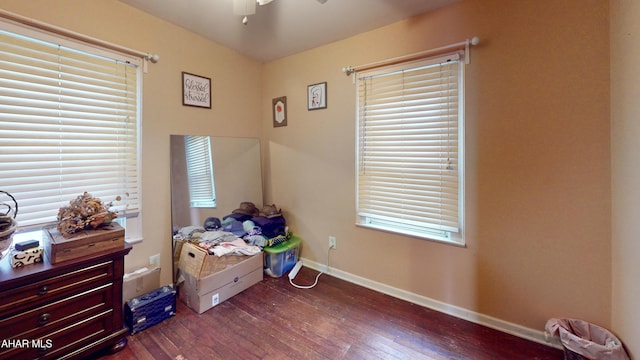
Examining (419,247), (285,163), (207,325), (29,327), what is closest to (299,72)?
(285,163)

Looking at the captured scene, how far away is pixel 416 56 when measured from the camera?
2.06 meters

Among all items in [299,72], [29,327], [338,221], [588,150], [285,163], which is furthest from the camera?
[285,163]

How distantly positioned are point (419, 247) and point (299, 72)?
219cm

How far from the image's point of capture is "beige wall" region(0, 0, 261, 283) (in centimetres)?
176

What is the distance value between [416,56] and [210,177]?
7.34 feet

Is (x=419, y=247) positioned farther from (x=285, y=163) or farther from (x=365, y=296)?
(x=285, y=163)

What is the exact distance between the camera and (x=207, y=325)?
1.91m

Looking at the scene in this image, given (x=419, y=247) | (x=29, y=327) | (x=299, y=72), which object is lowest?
(x=29, y=327)

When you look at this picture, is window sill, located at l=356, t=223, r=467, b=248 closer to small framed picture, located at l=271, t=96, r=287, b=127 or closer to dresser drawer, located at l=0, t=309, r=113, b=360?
small framed picture, located at l=271, t=96, r=287, b=127

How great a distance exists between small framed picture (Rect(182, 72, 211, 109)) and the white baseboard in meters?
2.12

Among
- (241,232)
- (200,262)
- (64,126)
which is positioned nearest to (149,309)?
(200,262)

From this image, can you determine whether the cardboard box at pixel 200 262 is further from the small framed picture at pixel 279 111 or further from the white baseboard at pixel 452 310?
the small framed picture at pixel 279 111

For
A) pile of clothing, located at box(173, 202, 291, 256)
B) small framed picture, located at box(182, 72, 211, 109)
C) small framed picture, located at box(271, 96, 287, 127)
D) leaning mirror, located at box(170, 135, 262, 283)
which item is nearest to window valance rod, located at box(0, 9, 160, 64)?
small framed picture, located at box(182, 72, 211, 109)

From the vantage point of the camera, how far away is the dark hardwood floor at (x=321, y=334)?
1.64 metres
